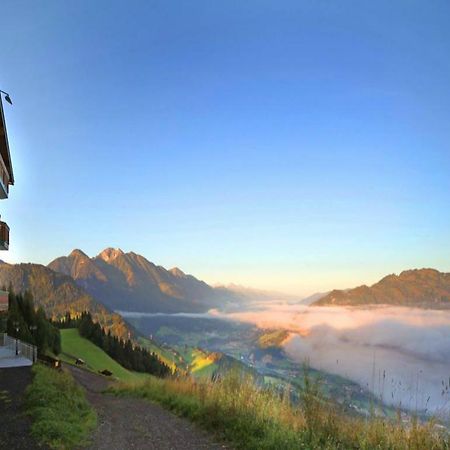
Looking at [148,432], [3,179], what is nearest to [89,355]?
[3,179]

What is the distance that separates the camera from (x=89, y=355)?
88.0 meters

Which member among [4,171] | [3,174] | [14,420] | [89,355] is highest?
[4,171]

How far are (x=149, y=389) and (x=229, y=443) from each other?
10.7 metres

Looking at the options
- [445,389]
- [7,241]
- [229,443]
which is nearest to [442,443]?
[445,389]

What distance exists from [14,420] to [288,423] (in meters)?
6.57

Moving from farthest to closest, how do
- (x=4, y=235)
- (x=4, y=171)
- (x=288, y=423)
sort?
(x=4, y=171) < (x=4, y=235) < (x=288, y=423)

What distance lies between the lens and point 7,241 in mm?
29328

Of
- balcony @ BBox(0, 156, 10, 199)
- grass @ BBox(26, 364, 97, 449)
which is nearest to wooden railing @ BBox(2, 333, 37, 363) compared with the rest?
balcony @ BBox(0, 156, 10, 199)

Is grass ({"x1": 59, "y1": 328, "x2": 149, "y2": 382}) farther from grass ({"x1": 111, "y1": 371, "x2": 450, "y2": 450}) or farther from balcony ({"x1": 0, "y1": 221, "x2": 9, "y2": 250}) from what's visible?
grass ({"x1": 111, "y1": 371, "x2": 450, "y2": 450})

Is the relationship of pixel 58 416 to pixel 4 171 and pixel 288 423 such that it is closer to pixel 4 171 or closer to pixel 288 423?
pixel 288 423

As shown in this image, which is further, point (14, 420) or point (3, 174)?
point (3, 174)

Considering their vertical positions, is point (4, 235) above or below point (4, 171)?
Answer: below

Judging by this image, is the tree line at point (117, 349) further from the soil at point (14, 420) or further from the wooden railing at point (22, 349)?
the soil at point (14, 420)

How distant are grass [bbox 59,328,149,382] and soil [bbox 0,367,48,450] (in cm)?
6378
